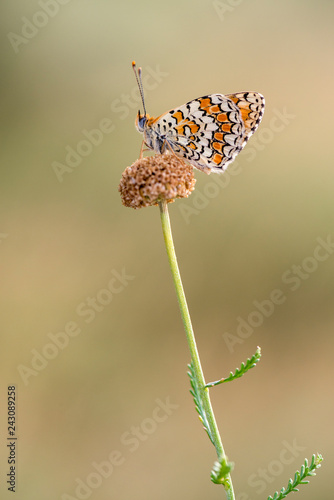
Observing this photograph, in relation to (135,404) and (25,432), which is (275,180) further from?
(25,432)

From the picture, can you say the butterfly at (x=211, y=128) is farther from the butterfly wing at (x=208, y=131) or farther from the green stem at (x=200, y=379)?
the green stem at (x=200, y=379)

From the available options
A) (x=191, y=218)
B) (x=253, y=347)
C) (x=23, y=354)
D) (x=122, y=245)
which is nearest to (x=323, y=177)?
(x=191, y=218)
